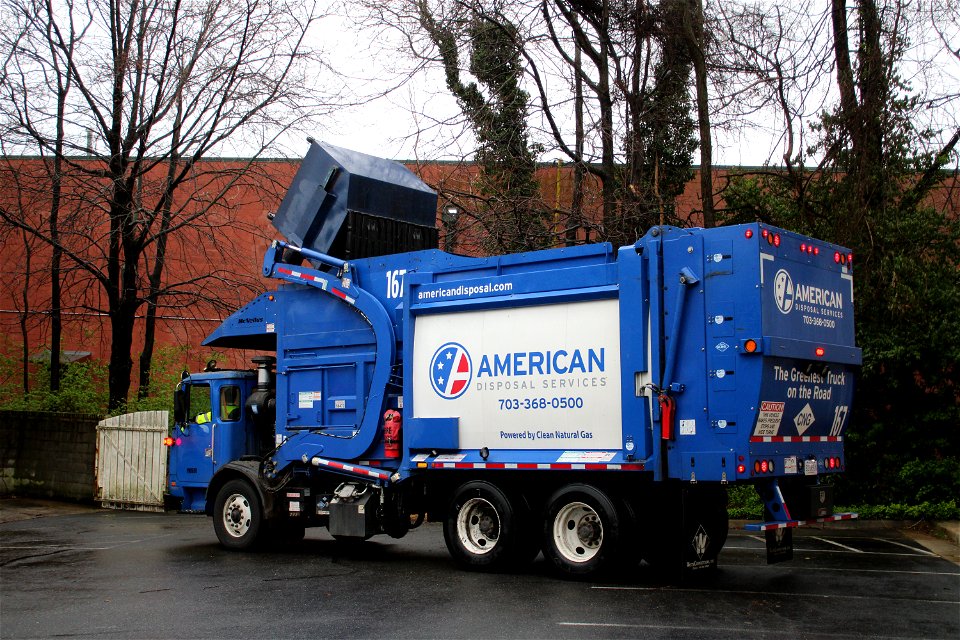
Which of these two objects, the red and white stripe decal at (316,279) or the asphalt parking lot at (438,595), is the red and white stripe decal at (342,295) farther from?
the asphalt parking lot at (438,595)

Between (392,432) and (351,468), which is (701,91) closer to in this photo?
(392,432)

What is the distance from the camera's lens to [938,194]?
62.0 ft

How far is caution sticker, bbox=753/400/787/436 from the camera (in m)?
9.03

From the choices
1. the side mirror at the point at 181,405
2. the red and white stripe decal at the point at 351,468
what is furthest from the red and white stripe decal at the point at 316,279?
the side mirror at the point at 181,405

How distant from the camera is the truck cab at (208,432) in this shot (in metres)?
13.6

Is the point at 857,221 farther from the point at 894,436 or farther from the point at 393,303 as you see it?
the point at 393,303

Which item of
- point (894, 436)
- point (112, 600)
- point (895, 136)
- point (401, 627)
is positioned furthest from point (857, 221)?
point (112, 600)

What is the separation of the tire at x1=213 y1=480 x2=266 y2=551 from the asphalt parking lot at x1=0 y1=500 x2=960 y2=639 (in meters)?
0.21

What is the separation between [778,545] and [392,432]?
14.3 feet

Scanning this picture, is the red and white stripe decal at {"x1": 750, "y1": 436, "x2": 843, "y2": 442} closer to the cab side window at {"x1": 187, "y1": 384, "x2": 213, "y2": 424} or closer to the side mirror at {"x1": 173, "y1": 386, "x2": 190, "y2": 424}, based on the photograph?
the cab side window at {"x1": 187, "y1": 384, "x2": 213, "y2": 424}

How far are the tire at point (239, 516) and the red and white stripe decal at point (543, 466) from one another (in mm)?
2899

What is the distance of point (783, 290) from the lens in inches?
365

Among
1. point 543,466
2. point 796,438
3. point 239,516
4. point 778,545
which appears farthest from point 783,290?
point 239,516

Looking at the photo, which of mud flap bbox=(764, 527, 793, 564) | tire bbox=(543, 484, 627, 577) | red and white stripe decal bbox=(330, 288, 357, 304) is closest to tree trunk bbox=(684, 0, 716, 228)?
red and white stripe decal bbox=(330, 288, 357, 304)
